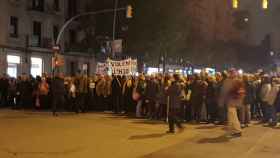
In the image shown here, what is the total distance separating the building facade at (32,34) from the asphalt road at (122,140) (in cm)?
2485

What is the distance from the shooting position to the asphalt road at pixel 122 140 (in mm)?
12023

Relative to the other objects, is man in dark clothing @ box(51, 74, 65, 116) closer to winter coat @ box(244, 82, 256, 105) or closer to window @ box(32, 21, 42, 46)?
winter coat @ box(244, 82, 256, 105)

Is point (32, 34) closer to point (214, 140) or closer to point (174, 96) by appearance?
point (174, 96)

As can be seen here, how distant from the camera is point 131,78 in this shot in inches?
904

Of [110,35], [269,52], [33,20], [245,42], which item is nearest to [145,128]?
[110,35]

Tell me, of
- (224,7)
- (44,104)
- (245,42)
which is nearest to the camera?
(44,104)

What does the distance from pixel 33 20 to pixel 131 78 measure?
28.6 m

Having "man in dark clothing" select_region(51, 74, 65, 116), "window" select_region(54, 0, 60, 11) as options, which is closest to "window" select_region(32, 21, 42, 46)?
"window" select_region(54, 0, 60, 11)

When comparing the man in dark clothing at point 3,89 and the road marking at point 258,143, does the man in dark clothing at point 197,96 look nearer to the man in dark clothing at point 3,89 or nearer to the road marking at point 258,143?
the road marking at point 258,143

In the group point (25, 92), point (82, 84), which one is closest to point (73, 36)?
point (25, 92)

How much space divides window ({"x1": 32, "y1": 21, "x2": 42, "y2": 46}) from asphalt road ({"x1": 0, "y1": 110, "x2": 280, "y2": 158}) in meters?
31.4

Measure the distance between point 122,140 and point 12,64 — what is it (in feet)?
110

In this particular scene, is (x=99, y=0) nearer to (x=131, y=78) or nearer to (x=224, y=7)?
(x=224, y=7)

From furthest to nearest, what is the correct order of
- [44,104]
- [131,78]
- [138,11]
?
[138,11] < [44,104] < [131,78]
